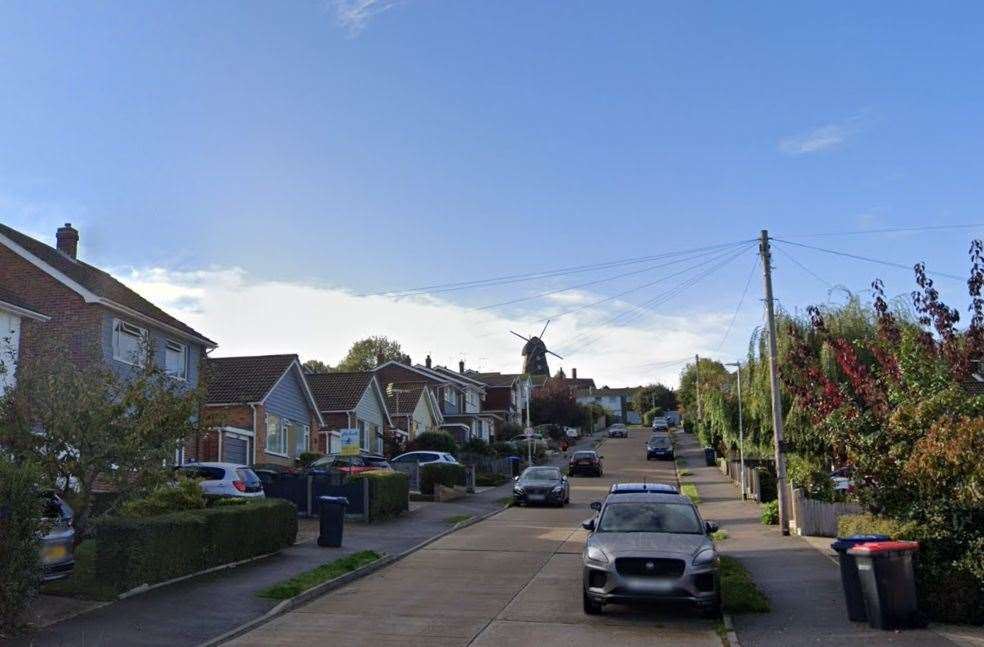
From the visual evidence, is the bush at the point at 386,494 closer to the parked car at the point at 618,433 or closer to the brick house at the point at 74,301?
the brick house at the point at 74,301

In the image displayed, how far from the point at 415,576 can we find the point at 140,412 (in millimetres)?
5112

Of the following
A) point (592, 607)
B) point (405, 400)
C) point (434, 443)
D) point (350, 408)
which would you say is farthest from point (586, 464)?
point (592, 607)

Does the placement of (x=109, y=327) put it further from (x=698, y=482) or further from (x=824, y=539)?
(x=698, y=482)

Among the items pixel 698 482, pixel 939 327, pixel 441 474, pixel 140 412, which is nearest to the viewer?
pixel 140 412

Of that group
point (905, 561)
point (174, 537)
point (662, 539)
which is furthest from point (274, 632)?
point (905, 561)

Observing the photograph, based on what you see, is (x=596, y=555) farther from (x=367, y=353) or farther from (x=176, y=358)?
(x=367, y=353)

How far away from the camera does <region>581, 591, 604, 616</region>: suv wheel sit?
1119 cm

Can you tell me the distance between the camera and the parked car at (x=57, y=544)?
10789 millimetres

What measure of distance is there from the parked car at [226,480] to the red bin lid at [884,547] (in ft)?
45.1

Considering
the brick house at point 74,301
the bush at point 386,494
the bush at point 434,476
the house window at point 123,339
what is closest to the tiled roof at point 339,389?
the bush at point 434,476

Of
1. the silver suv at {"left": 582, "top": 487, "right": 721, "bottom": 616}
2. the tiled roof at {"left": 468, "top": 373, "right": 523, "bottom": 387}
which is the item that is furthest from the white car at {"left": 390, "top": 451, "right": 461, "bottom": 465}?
the tiled roof at {"left": 468, "top": 373, "right": 523, "bottom": 387}

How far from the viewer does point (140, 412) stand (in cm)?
1276

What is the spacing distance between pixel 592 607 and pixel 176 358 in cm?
2132

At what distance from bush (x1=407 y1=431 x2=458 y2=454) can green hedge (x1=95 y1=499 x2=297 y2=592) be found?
94.5 ft
